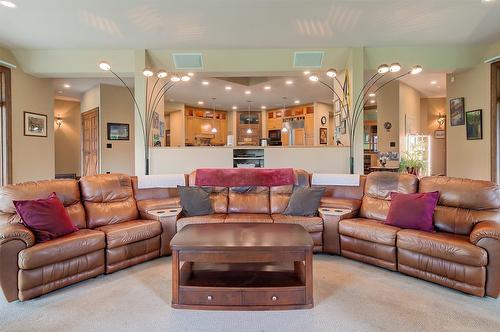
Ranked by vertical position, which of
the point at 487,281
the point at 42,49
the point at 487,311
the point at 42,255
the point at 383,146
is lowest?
the point at 487,311

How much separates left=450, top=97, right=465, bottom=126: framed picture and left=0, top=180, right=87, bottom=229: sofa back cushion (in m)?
6.49

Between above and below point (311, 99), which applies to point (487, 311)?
below

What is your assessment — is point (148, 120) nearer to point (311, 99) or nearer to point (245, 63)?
point (245, 63)

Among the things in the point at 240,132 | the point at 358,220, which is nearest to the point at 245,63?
the point at 358,220

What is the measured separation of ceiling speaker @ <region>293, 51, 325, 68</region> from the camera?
5.00 metres

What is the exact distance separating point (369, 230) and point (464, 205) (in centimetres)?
94

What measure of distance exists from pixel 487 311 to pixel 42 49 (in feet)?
22.5

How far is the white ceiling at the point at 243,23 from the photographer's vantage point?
359 cm

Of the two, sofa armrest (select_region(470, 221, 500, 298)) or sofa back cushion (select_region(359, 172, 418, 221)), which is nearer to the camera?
sofa armrest (select_region(470, 221, 500, 298))

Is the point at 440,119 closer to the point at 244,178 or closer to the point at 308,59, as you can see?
the point at 308,59

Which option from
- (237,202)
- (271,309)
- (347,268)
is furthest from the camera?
(237,202)

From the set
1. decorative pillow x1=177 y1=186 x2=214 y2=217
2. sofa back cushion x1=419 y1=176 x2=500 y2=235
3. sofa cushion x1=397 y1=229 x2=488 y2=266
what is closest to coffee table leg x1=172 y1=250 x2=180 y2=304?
decorative pillow x1=177 y1=186 x2=214 y2=217

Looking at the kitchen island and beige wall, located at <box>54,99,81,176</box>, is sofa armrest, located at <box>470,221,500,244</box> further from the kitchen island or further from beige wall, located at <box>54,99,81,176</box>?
beige wall, located at <box>54,99,81,176</box>

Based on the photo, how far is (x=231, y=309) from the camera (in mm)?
2107
